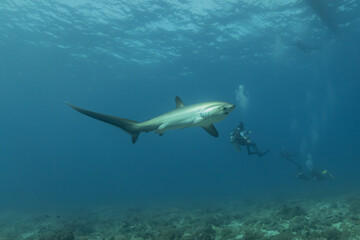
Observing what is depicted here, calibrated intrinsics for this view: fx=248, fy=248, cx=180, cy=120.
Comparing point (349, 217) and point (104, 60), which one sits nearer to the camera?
point (349, 217)

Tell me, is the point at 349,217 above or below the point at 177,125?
below

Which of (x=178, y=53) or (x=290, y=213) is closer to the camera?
(x=290, y=213)

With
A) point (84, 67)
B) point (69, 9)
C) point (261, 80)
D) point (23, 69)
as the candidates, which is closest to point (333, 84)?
point (261, 80)

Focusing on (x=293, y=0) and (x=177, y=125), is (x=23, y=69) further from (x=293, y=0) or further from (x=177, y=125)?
(x=177, y=125)

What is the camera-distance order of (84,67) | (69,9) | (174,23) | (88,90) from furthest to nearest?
(88,90)
(84,67)
(174,23)
(69,9)

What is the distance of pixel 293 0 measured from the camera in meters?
25.3

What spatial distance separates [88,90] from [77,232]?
5494 cm

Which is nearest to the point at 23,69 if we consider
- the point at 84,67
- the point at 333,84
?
the point at 84,67

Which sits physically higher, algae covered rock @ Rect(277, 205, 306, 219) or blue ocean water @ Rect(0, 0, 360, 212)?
blue ocean water @ Rect(0, 0, 360, 212)

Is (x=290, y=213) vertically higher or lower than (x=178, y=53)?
lower

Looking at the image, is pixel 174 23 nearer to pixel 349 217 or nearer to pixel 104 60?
pixel 104 60

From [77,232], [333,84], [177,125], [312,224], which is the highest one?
[333,84]

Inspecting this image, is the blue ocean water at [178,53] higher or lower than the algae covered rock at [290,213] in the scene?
higher

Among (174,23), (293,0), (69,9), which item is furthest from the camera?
(174,23)
